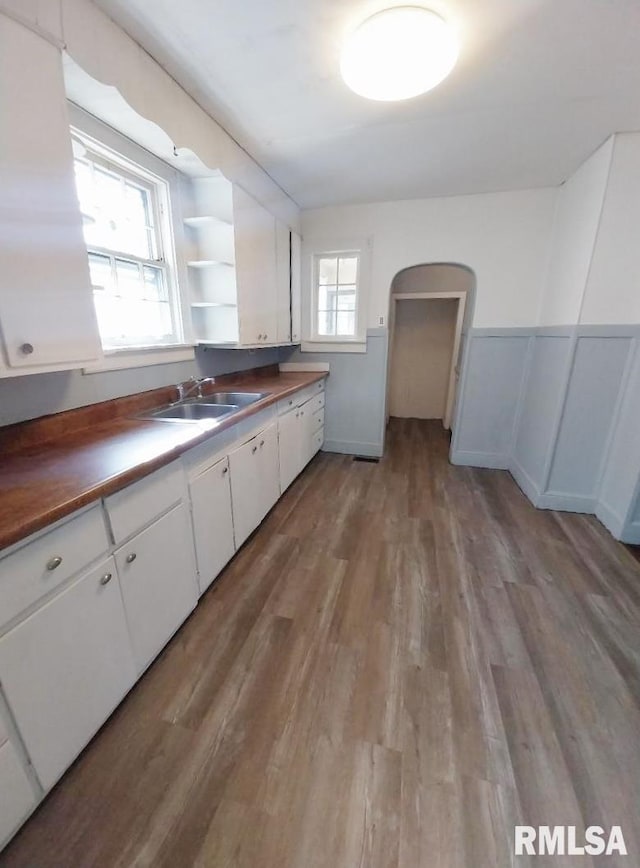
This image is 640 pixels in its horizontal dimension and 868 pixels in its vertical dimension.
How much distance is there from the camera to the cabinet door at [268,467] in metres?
2.30

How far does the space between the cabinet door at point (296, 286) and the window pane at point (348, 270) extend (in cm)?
42

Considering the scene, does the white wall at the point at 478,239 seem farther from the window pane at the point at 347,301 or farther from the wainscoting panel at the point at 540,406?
the wainscoting panel at the point at 540,406

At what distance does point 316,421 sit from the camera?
11.5ft

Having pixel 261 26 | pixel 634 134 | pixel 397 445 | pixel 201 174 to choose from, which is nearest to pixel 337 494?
pixel 397 445

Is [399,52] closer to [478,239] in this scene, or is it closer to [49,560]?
[478,239]

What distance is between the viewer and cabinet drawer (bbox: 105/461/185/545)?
1136 mm

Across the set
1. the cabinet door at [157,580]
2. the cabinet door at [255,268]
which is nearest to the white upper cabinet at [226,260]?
the cabinet door at [255,268]

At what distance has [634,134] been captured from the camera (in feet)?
6.89

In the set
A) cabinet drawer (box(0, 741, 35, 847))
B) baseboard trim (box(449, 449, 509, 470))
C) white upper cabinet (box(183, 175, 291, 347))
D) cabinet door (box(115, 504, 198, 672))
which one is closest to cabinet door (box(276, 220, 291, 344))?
white upper cabinet (box(183, 175, 291, 347))

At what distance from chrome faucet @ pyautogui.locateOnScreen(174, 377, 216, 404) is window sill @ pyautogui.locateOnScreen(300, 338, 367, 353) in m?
1.44

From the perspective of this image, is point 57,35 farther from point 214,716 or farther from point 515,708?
point 515,708

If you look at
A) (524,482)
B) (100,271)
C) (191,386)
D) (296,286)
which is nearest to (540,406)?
(524,482)

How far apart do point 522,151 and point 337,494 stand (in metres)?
2.83

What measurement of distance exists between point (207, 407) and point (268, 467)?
59 cm
